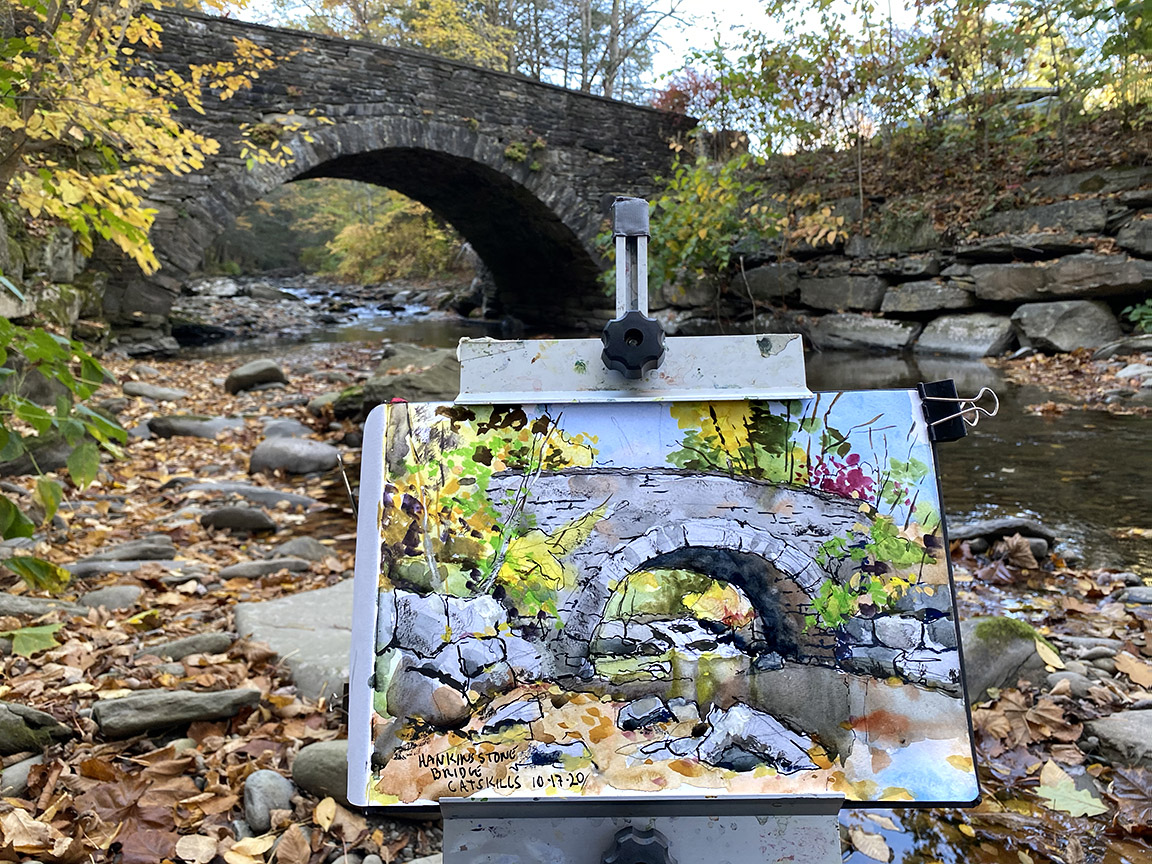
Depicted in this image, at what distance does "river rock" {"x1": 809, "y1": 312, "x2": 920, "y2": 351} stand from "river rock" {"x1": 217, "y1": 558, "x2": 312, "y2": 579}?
7.93 meters

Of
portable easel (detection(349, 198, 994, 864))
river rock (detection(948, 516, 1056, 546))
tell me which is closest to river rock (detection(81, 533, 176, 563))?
portable easel (detection(349, 198, 994, 864))

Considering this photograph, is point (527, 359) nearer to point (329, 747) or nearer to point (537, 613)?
point (537, 613)

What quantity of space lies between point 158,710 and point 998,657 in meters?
2.22

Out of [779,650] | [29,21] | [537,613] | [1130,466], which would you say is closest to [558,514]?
[537,613]

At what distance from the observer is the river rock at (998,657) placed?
81.9 inches

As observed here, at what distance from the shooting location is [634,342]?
1.10m

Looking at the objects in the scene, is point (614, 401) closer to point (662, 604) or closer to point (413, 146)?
point (662, 604)

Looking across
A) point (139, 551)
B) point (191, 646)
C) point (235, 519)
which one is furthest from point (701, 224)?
point (191, 646)

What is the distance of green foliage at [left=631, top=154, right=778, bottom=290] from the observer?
9922 mm

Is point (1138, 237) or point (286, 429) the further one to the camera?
point (1138, 237)

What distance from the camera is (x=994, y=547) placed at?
3.35 meters

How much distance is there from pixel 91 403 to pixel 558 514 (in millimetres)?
5981

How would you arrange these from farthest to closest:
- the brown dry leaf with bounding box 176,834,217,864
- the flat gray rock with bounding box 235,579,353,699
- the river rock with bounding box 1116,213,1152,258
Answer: the river rock with bounding box 1116,213,1152,258
the flat gray rock with bounding box 235,579,353,699
the brown dry leaf with bounding box 176,834,217,864

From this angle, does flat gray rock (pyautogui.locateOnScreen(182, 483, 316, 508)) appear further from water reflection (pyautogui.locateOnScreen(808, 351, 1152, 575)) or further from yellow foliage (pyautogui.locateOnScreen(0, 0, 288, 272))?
water reflection (pyautogui.locateOnScreen(808, 351, 1152, 575))
